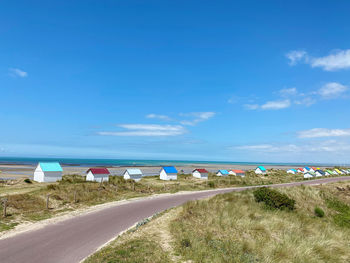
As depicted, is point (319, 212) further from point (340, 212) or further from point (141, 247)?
point (141, 247)

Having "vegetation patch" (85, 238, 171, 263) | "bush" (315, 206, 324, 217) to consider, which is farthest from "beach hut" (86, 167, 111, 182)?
"vegetation patch" (85, 238, 171, 263)

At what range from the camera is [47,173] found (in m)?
42.2

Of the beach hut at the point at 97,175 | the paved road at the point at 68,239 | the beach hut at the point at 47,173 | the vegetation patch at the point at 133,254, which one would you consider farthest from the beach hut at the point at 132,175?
the vegetation patch at the point at 133,254

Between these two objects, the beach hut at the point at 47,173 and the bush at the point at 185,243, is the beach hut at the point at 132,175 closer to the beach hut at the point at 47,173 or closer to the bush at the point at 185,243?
→ the beach hut at the point at 47,173

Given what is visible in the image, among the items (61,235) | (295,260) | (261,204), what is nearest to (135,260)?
(61,235)

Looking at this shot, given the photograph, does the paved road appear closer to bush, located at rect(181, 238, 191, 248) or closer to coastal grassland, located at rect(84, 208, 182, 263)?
coastal grassland, located at rect(84, 208, 182, 263)

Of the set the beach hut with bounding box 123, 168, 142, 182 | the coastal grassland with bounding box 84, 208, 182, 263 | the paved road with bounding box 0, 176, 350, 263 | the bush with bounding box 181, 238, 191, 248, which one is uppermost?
the beach hut with bounding box 123, 168, 142, 182

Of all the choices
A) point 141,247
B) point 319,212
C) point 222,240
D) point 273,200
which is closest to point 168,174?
point 319,212

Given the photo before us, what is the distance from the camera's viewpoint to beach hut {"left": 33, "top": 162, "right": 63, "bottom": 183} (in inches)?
1653

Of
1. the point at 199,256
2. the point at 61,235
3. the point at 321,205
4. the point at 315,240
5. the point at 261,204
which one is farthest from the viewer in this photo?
the point at 321,205

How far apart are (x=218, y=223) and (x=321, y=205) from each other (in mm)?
22848

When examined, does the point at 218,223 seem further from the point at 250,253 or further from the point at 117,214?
the point at 117,214

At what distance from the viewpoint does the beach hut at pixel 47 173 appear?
42.0 metres

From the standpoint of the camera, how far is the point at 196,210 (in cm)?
1869
